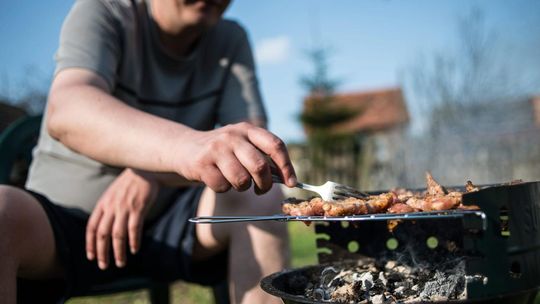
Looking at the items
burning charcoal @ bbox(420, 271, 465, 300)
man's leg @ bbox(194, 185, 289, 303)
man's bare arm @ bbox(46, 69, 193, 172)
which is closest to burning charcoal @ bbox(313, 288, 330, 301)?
burning charcoal @ bbox(420, 271, 465, 300)

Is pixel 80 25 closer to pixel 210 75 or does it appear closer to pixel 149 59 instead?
pixel 149 59

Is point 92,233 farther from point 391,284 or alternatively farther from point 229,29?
point 229,29

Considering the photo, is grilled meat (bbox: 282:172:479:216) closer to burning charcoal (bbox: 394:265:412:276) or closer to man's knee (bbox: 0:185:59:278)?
burning charcoal (bbox: 394:265:412:276)

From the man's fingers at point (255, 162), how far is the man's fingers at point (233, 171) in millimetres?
11

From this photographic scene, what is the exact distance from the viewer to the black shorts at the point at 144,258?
1.82m

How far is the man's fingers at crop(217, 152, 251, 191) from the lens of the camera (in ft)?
3.94

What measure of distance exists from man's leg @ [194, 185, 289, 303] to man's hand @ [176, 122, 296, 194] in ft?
1.74

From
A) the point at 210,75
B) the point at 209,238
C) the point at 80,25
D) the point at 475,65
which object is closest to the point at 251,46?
the point at 210,75

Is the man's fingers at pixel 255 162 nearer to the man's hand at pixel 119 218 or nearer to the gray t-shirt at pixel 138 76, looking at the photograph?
the man's hand at pixel 119 218

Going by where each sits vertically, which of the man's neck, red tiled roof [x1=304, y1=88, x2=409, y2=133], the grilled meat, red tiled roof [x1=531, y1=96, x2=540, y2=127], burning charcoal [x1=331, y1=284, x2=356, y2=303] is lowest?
burning charcoal [x1=331, y1=284, x2=356, y2=303]

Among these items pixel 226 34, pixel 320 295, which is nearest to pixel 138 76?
pixel 226 34

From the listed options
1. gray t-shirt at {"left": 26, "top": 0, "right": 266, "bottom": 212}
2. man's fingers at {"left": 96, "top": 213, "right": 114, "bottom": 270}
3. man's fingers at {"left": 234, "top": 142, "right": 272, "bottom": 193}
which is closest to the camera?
man's fingers at {"left": 234, "top": 142, "right": 272, "bottom": 193}

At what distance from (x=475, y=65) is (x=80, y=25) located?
9.79m

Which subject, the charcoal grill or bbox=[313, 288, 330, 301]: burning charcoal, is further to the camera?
bbox=[313, 288, 330, 301]: burning charcoal
